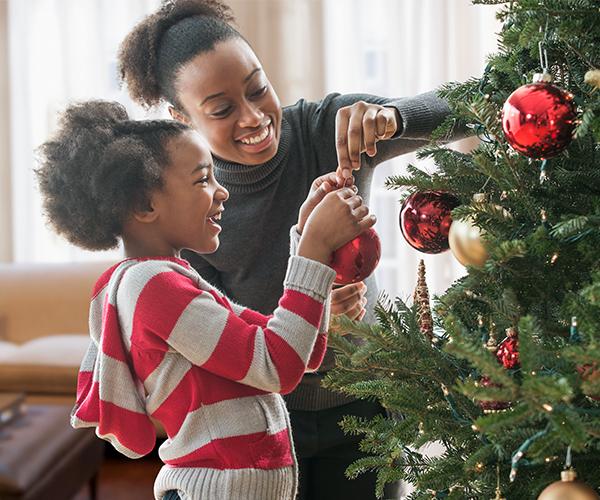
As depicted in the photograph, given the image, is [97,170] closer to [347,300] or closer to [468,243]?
[347,300]

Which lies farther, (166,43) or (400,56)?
(400,56)

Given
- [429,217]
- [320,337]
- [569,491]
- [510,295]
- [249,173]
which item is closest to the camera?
[569,491]

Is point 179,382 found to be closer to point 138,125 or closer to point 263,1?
point 138,125

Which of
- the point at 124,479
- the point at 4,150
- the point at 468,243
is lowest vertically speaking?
the point at 124,479

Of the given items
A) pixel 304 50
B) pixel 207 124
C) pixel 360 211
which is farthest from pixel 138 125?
pixel 304 50

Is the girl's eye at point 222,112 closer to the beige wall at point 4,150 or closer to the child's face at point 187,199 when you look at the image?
the child's face at point 187,199

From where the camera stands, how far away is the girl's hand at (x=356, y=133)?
1.18m

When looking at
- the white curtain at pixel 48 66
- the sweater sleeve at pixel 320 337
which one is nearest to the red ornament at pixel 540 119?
the sweater sleeve at pixel 320 337

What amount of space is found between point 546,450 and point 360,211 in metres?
0.42

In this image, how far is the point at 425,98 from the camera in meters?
1.35

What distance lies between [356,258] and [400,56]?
257 cm

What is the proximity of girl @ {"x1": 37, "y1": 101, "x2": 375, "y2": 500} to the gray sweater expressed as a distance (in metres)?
0.29

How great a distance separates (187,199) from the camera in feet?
3.93

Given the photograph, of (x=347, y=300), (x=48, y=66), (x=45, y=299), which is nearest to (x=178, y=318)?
(x=347, y=300)
